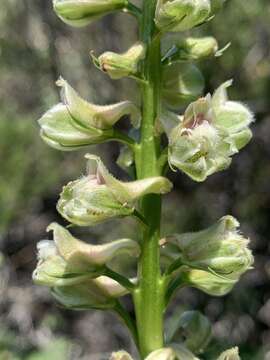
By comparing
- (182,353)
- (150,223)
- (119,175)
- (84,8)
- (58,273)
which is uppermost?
(84,8)

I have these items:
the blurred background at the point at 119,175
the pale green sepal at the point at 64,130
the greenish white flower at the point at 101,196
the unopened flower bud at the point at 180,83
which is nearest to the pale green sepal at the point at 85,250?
the greenish white flower at the point at 101,196

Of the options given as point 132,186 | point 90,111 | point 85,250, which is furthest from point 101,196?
point 90,111

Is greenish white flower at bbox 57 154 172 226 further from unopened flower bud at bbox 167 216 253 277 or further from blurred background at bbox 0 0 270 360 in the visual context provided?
blurred background at bbox 0 0 270 360

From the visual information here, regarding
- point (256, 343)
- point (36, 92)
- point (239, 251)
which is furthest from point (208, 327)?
point (36, 92)

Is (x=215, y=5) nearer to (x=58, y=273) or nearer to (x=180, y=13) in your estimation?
(x=180, y=13)

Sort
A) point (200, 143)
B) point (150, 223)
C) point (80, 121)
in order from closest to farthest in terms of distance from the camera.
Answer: point (200, 143)
point (150, 223)
point (80, 121)

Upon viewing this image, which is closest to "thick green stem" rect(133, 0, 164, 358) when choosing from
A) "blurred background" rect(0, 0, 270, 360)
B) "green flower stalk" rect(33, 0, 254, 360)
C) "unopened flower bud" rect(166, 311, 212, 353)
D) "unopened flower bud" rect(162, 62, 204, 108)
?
"green flower stalk" rect(33, 0, 254, 360)
